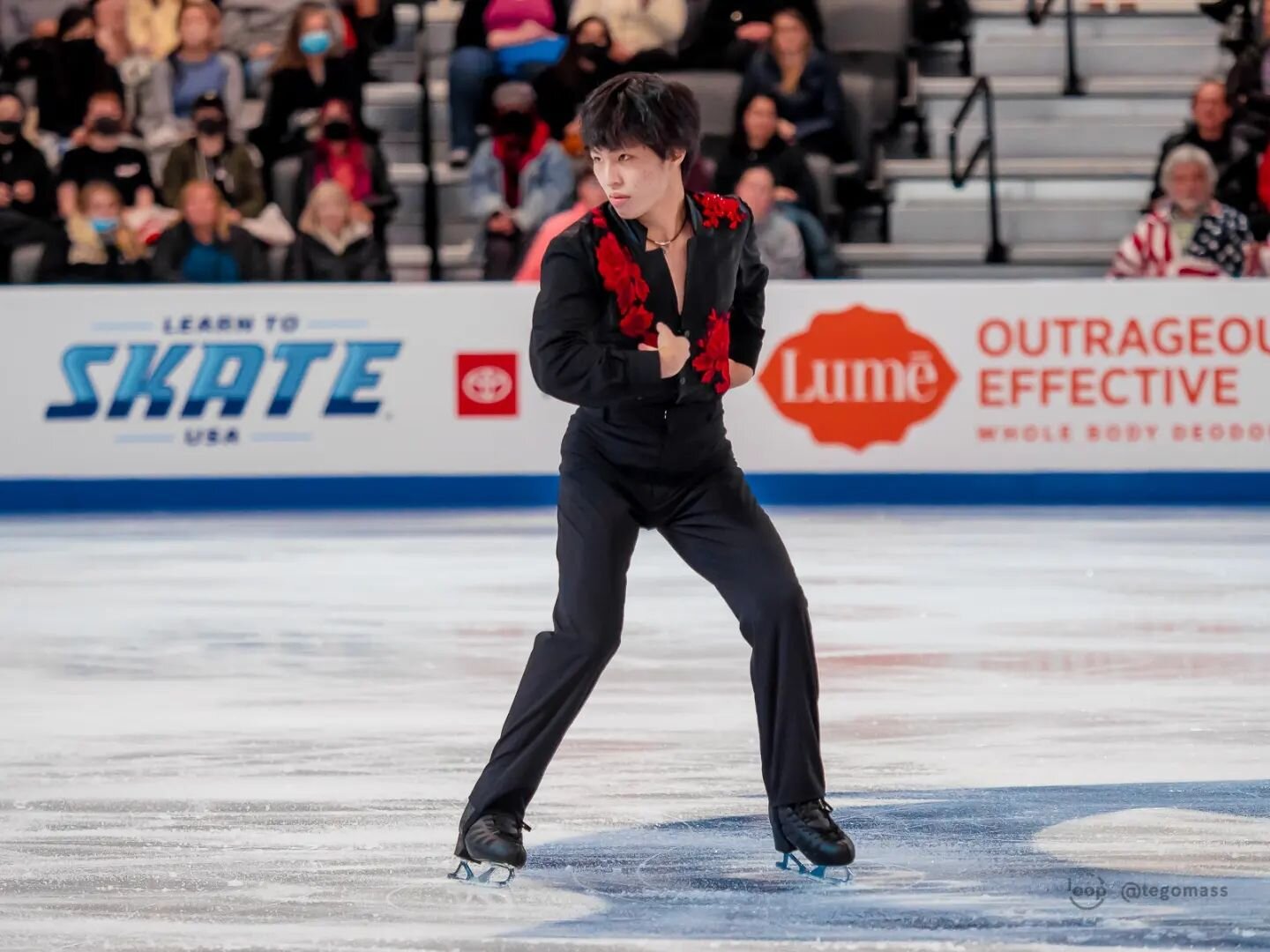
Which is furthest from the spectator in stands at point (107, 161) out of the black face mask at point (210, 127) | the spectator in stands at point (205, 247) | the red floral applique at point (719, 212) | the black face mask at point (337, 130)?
the red floral applique at point (719, 212)

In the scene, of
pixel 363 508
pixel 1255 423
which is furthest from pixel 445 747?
pixel 1255 423

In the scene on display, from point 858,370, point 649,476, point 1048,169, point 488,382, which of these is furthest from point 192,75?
point 649,476

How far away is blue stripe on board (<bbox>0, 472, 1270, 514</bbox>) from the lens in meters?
10.8

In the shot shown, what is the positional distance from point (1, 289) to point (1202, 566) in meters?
5.90

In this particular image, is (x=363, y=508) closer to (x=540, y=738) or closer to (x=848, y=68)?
(x=848, y=68)

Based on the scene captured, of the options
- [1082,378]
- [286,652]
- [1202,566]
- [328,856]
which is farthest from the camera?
[1082,378]

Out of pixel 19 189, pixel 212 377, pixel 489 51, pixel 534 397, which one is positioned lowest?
pixel 534 397

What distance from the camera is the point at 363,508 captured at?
10.9m

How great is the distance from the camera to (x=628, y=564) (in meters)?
3.68

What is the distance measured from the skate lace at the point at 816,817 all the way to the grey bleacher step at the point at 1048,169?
397 inches

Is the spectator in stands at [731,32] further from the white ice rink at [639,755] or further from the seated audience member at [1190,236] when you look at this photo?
the white ice rink at [639,755]

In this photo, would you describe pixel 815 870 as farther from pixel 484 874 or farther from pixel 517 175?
pixel 517 175

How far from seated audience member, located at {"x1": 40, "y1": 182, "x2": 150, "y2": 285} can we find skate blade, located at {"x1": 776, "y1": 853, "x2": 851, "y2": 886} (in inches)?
334

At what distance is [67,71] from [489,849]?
10619 millimetres
